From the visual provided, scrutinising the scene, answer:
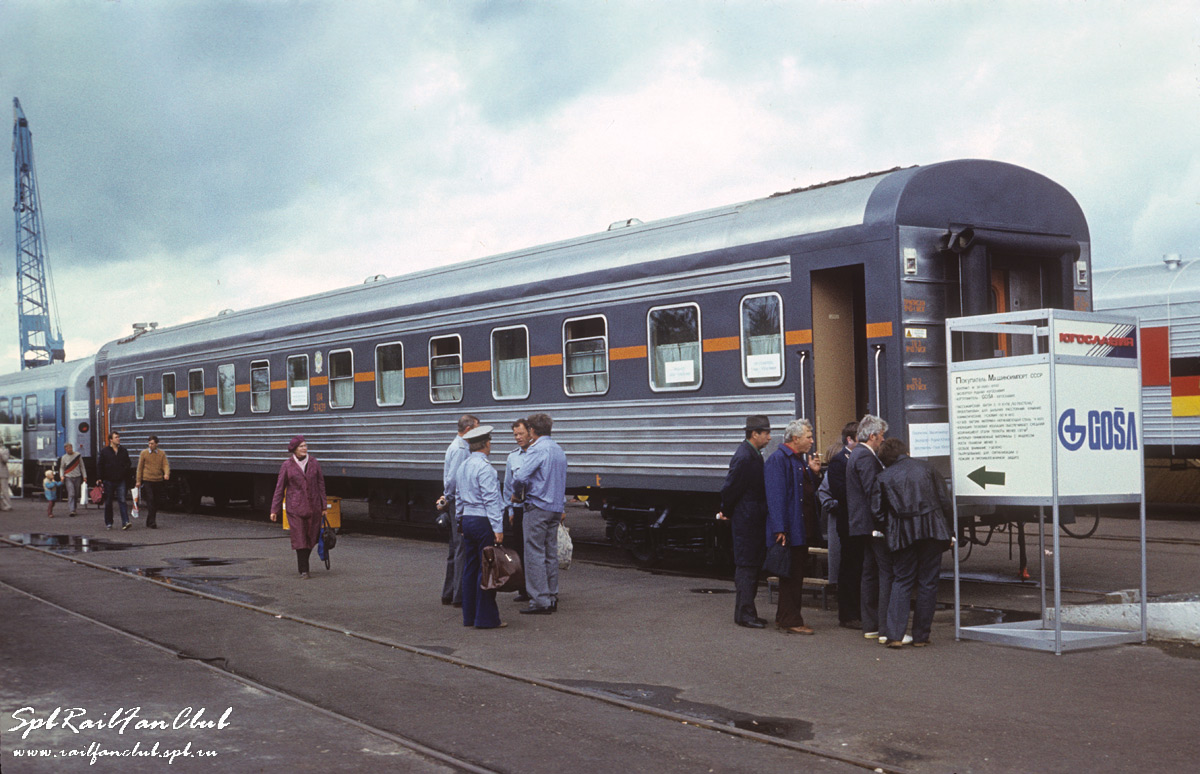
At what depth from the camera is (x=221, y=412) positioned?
22859mm

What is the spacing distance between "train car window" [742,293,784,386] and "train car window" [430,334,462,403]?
5.35 m

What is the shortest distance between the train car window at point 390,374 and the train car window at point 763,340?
6972mm

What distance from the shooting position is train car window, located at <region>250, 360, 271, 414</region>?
21.3 meters

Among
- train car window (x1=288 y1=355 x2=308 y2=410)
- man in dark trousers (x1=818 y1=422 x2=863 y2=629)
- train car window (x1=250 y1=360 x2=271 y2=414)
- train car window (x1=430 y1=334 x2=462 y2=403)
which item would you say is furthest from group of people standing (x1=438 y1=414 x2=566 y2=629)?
train car window (x1=250 y1=360 x2=271 y2=414)

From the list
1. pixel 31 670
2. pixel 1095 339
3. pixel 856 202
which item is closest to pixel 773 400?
pixel 856 202

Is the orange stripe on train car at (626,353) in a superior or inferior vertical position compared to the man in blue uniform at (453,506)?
superior

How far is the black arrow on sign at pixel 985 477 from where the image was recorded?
8.81 m

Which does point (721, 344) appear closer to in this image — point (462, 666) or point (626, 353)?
point (626, 353)

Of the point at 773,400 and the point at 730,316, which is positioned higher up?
the point at 730,316

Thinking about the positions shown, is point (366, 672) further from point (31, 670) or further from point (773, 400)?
point (773, 400)

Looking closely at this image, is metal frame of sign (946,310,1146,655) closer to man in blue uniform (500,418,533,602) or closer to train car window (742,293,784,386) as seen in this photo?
train car window (742,293,784,386)

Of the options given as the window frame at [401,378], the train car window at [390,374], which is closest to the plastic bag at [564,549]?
the window frame at [401,378]

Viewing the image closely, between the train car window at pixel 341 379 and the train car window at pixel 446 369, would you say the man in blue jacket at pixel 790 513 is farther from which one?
the train car window at pixel 341 379

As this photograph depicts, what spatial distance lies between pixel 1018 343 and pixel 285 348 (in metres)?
13.1
